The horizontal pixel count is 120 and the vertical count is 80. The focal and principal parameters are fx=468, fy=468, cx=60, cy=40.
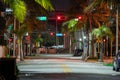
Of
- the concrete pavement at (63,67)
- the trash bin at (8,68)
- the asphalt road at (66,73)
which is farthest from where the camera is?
the concrete pavement at (63,67)

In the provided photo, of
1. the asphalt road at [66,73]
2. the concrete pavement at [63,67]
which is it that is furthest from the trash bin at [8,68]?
the concrete pavement at [63,67]

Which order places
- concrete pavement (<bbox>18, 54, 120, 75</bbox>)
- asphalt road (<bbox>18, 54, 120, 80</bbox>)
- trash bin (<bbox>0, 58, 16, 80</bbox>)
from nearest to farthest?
trash bin (<bbox>0, 58, 16, 80</bbox>) → asphalt road (<bbox>18, 54, 120, 80</bbox>) → concrete pavement (<bbox>18, 54, 120, 75</bbox>)

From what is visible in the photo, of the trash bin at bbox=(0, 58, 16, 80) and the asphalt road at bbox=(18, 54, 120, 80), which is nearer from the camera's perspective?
the trash bin at bbox=(0, 58, 16, 80)

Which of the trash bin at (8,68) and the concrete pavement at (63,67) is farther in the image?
the concrete pavement at (63,67)

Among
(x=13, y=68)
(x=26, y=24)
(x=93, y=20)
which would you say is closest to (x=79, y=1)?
(x=93, y=20)

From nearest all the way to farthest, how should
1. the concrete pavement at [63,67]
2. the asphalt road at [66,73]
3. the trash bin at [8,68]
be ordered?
the trash bin at [8,68] → the asphalt road at [66,73] → the concrete pavement at [63,67]

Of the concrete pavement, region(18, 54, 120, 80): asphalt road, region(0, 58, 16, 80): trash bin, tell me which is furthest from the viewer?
the concrete pavement

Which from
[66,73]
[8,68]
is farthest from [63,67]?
[8,68]

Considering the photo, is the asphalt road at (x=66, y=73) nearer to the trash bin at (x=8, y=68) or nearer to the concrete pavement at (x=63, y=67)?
the concrete pavement at (x=63, y=67)

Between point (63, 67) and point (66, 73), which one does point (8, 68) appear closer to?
point (66, 73)

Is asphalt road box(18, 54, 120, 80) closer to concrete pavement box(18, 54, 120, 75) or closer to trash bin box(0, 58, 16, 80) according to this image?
concrete pavement box(18, 54, 120, 75)

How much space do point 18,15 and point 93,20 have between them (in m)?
42.0

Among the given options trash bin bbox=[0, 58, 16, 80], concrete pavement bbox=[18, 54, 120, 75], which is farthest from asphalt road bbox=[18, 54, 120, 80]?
trash bin bbox=[0, 58, 16, 80]

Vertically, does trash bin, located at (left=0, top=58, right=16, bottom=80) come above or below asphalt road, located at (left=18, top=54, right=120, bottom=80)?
above
